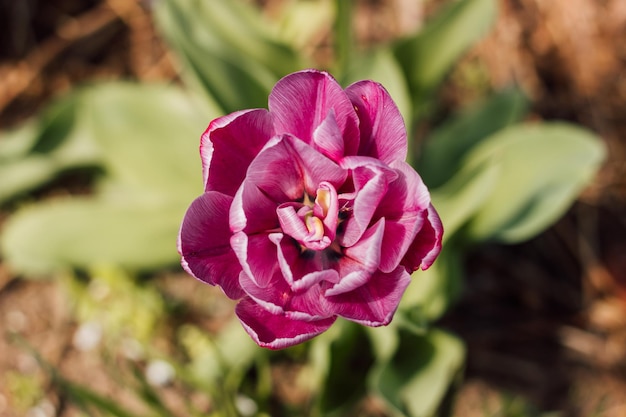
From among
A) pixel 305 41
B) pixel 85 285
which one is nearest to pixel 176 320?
pixel 85 285

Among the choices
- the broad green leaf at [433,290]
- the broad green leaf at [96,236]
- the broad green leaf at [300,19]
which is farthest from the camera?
the broad green leaf at [300,19]

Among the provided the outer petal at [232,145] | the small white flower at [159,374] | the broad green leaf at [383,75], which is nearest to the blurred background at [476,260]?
the small white flower at [159,374]

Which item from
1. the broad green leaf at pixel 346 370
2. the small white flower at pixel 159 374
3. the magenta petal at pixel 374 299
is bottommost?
the small white flower at pixel 159 374

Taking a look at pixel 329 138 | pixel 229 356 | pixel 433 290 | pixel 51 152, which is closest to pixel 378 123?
pixel 329 138

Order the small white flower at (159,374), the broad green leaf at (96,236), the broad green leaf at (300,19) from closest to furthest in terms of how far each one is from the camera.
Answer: the broad green leaf at (96,236) → the small white flower at (159,374) → the broad green leaf at (300,19)

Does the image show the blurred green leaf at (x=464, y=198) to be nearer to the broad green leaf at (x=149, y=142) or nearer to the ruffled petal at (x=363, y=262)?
the ruffled petal at (x=363, y=262)

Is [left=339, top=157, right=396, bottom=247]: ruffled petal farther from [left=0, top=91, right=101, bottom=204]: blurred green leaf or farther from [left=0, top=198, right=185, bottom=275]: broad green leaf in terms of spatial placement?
[left=0, top=91, right=101, bottom=204]: blurred green leaf
